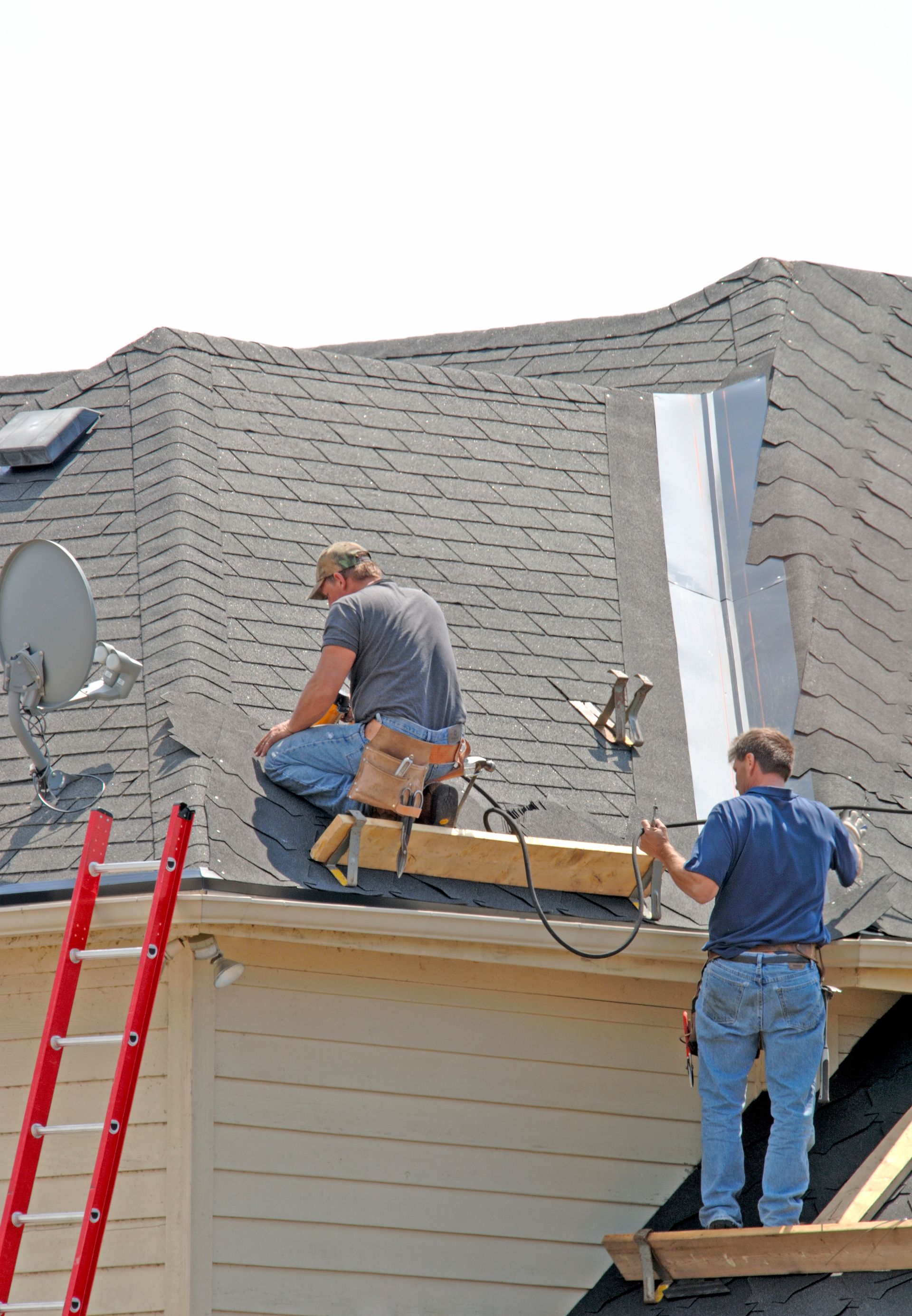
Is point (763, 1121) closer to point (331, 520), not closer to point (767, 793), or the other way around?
point (767, 793)

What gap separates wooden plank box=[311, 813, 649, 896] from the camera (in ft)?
19.5

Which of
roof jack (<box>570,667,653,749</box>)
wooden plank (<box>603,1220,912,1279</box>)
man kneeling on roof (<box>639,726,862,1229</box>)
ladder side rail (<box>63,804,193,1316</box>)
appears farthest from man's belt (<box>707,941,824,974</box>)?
ladder side rail (<box>63,804,193,1316</box>)

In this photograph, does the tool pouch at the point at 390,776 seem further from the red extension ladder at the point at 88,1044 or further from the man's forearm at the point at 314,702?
the red extension ladder at the point at 88,1044

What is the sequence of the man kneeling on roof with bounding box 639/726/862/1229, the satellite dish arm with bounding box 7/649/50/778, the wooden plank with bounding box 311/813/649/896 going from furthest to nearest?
1. the satellite dish arm with bounding box 7/649/50/778
2. the wooden plank with bounding box 311/813/649/896
3. the man kneeling on roof with bounding box 639/726/862/1229

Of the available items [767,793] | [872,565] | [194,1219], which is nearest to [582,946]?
[767,793]

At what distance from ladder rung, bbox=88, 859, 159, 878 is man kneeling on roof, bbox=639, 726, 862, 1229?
1.79 m

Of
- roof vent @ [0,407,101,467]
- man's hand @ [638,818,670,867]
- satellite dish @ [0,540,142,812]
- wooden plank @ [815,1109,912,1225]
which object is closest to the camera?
wooden plank @ [815,1109,912,1225]

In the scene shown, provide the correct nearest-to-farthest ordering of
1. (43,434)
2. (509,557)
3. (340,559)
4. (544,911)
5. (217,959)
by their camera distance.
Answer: (217,959)
(544,911)
(340,559)
(509,557)
(43,434)

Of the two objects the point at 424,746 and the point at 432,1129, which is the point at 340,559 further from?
the point at 432,1129

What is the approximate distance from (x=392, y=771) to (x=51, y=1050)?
5.17 ft

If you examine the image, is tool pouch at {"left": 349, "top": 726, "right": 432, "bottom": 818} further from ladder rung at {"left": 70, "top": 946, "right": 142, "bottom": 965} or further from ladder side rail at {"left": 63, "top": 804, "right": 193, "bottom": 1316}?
ladder rung at {"left": 70, "top": 946, "right": 142, "bottom": 965}

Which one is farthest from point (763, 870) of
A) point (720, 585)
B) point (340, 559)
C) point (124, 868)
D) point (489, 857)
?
point (720, 585)

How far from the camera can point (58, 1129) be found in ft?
17.6

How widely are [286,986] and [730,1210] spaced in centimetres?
184
